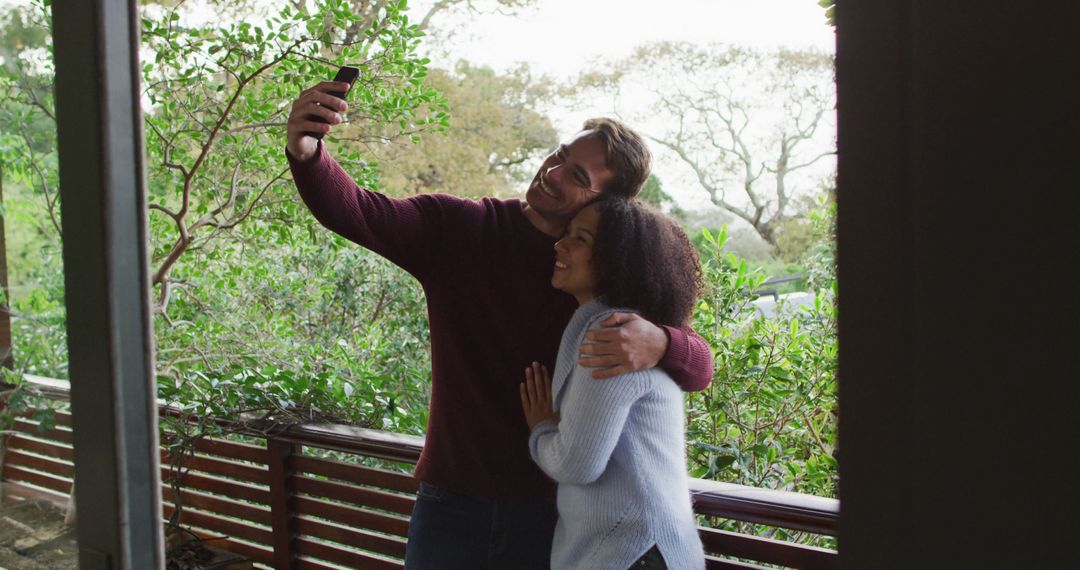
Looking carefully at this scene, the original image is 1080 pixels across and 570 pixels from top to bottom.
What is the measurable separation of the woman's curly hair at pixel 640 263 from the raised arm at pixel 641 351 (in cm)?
5

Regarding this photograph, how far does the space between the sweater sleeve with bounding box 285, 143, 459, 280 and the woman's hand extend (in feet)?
1.08

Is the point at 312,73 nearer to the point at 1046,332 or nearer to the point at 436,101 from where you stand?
the point at 436,101

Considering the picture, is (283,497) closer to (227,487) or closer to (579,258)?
(227,487)

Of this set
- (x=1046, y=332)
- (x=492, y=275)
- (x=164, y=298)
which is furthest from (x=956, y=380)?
(x=164, y=298)

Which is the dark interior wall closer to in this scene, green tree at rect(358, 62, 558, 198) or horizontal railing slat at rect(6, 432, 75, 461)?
horizontal railing slat at rect(6, 432, 75, 461)

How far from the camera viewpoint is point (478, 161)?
949 centimetres

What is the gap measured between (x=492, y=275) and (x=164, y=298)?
202cm

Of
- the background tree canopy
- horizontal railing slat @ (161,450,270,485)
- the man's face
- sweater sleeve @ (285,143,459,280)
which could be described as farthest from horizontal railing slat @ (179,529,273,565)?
the man's face

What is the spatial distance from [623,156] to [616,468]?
0.54 meters

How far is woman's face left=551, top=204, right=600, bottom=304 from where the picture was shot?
146cm

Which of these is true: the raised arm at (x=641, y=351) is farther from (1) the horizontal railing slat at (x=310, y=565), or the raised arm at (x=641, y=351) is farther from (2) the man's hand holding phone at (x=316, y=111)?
(1) the horizontal railing slat at (x=310, y=565)

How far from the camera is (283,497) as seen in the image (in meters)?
2.78

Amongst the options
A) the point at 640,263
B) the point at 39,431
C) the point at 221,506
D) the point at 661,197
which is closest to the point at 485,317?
the point at 640,263

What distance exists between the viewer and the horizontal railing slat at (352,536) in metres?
2.57
